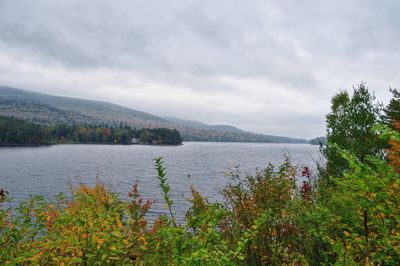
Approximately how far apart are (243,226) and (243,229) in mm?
91

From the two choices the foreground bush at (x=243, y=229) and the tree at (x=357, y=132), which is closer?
the foreground bush at (x=243, y=229)

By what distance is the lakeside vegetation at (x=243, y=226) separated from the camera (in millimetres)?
4414

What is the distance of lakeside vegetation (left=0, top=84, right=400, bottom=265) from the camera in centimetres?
441

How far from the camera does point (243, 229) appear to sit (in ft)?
29.9

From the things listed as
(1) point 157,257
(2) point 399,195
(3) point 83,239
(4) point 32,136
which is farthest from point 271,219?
(4) point 32,136

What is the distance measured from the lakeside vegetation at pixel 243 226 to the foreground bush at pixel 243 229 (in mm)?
24

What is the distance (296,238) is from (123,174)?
74.9 meters

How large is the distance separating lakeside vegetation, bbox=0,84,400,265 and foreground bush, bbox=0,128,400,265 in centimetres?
2

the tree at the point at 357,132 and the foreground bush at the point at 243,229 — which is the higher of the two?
the tree at the point at 357,132

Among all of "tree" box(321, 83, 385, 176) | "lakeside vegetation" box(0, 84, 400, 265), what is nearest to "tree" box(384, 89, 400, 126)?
"tree" box(321, 83, 385, 176)

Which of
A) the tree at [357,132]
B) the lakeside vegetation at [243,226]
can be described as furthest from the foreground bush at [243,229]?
the tree at [357,132]

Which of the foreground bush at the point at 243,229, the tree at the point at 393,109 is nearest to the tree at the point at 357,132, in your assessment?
the tree at the point at 393,109

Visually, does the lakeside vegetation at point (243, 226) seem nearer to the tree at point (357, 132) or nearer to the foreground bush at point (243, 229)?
the foreground bush at point (243, 229)

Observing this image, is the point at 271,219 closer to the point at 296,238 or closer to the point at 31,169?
the point at 296,238
